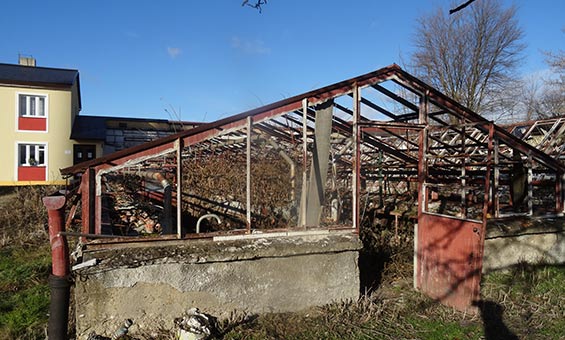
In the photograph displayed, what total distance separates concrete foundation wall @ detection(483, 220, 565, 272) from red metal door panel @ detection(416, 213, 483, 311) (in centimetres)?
103

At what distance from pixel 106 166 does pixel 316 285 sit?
3199 millimetres

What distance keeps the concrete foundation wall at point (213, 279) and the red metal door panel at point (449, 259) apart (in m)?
1.48

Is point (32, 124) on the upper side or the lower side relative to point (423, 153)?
upper

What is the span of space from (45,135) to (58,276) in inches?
781

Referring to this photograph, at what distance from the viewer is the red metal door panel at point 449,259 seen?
209 inches

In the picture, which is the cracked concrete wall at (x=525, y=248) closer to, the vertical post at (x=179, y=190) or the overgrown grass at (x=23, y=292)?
the vertical post at (x=179, y=190)

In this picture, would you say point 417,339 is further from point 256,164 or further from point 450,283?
point 256,164

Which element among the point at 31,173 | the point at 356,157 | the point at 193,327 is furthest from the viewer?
the point at 31,173

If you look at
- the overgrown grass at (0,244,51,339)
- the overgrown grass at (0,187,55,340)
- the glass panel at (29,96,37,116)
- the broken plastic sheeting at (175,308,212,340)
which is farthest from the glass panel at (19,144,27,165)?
the broken plastic sheeting at (175,308,212,340)

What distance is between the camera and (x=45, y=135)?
20250 millimetres

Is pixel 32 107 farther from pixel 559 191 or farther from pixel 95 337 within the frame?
pixel 559 191

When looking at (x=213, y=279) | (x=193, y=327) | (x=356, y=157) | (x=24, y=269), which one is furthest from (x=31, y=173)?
(x=356, y=157)

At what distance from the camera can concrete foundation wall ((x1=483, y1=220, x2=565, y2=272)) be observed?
6484 millimetres

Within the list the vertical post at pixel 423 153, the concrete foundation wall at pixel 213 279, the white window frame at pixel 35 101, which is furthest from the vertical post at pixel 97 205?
the white window frame at pixel 35 101
